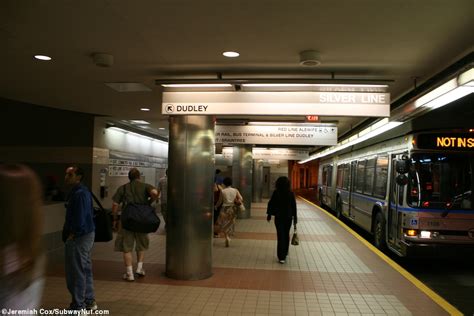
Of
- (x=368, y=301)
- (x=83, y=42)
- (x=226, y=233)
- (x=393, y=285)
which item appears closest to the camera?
(x=83, y=42)

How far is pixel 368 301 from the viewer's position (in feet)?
20.0

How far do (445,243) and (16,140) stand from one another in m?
11.4

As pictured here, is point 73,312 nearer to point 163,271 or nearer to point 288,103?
point 163,271

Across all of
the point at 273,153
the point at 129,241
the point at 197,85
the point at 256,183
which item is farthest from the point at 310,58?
the point at 256,183

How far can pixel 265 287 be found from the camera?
21.8 ft

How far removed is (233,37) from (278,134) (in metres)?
5.98

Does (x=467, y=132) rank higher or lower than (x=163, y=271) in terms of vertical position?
higher

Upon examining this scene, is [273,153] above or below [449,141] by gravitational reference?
above

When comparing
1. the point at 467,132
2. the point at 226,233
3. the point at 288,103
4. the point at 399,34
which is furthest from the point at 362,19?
the point at 226,233

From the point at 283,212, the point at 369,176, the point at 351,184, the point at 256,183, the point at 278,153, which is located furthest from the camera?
the point at 256,183

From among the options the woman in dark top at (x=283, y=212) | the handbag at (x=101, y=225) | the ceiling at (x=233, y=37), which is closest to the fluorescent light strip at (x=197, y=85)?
the ceiling at (x=233, y=37)

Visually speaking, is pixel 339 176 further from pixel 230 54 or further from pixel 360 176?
pixel 230 54

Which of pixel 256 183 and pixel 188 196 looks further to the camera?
pixel 256 183

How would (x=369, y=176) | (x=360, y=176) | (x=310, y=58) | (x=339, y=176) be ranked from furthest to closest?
1. (x=339, y=176)
2. (x=360, y=176)
3. (x=369, y=176)
4. (x=310, y=58)
